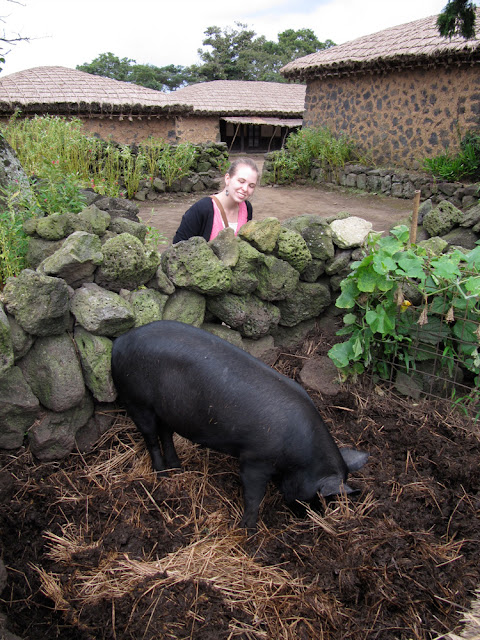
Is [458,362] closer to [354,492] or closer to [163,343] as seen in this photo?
[354,492]

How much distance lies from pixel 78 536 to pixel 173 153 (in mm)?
10254

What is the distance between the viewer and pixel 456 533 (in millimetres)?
2434

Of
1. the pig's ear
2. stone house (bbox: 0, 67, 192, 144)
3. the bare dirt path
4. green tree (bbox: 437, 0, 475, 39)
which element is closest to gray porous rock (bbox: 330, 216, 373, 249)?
the pig's ear

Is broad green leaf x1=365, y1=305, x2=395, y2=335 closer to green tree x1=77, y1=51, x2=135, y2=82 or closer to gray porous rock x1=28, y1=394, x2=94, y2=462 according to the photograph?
gray porous rock x1=28, y1=394, x2=94, y2=462

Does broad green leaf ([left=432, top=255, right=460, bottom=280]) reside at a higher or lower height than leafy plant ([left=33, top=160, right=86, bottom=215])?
lower

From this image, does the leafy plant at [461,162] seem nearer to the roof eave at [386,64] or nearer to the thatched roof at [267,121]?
the roof eave at [386,64]

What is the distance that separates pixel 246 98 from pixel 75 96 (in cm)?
1157

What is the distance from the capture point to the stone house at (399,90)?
33.8ft

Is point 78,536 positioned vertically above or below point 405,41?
below

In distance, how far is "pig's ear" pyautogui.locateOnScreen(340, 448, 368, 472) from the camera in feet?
8.66

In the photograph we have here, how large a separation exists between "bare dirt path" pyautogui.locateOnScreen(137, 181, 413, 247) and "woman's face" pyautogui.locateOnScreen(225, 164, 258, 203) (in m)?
4.57

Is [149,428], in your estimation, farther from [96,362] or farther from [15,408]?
[15,408]

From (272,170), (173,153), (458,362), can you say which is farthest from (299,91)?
(458,362)

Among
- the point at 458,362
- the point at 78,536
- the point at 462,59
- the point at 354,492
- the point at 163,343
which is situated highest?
the point at 462,59
